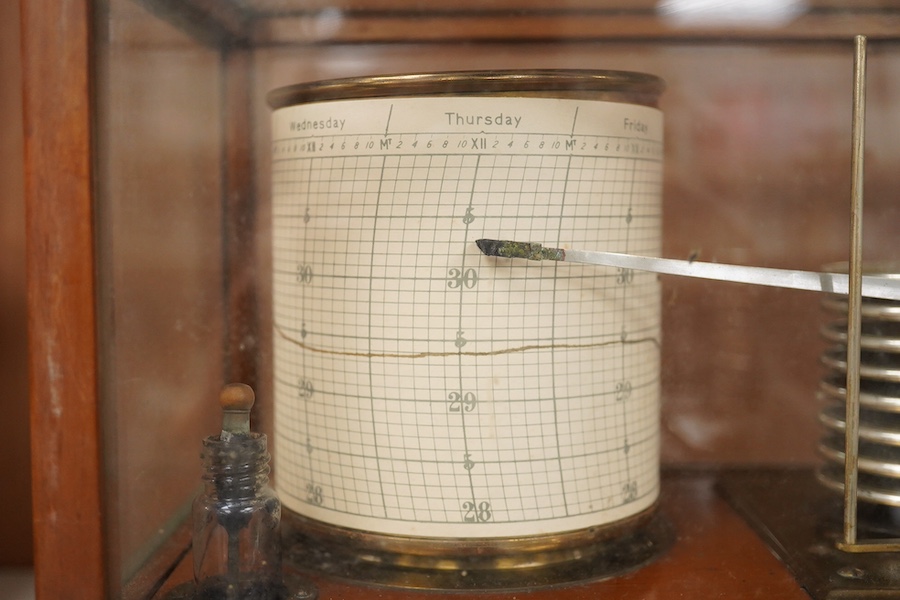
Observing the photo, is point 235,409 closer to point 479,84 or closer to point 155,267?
point 155,267

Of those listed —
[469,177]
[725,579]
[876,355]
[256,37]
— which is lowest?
[725,579]

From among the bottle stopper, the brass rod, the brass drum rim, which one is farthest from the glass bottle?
the brass rod

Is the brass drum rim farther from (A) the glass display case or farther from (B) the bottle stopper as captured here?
(B) the bottle stopper

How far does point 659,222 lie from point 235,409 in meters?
0.36

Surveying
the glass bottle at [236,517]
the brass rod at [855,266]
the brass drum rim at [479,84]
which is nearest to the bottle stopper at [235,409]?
the glass bottle at [236,517]

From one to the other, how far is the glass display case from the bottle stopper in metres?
0.07

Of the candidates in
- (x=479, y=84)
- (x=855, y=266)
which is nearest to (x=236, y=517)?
(x=479, y=84)

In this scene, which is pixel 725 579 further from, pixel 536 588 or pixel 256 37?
pixel 256 37

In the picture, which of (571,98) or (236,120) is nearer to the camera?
(571,98)

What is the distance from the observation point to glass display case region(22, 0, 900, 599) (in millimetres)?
662

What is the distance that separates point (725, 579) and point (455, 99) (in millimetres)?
389

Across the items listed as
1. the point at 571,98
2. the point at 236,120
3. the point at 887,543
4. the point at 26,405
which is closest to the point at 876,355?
the point at 887,543

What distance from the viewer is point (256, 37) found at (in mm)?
852

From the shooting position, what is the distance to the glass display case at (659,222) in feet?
2.17
